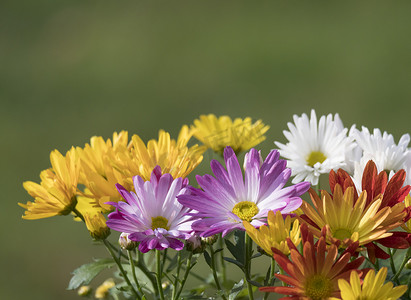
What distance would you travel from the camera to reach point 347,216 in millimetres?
531

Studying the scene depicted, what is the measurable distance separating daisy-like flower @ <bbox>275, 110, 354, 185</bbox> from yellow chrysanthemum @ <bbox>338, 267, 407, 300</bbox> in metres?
0.23

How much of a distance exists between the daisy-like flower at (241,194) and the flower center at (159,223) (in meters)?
0.04

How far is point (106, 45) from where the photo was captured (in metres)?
4.07

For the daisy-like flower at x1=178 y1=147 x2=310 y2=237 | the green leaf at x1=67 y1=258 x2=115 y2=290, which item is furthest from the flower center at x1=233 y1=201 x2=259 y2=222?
the green leaf at x1=67 y1=258 x2=115 y2=290

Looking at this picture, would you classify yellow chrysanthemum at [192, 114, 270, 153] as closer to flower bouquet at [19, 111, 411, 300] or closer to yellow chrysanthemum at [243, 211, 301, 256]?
flower bouquet at [19, 111, 411, 300]

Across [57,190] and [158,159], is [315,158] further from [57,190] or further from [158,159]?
[57,190]

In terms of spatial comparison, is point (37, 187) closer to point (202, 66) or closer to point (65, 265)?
point (65, 265)

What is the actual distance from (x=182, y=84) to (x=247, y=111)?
54cm

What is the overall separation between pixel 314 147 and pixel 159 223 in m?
Result: 0.27

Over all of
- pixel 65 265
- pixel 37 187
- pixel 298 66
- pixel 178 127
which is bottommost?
pixel 65 265

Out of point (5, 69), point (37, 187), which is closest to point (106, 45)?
point (5, 69)

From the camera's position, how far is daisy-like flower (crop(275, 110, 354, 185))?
708 mm

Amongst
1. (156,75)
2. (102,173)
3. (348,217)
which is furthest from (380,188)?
(156,75)

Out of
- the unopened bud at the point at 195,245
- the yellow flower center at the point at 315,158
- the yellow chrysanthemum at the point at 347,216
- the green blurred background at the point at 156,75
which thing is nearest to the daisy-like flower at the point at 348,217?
the yellow chrysanthemum at the point at 347,216
